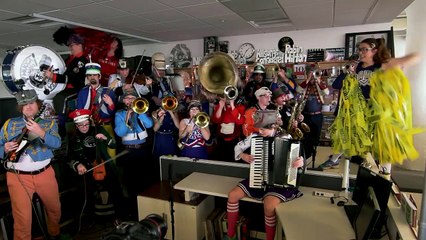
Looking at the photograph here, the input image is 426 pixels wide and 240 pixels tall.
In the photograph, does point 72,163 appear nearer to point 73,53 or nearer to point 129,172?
point 129,172

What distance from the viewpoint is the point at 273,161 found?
2.51m

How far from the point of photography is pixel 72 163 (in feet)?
10.6

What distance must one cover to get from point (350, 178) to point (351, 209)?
0.56m

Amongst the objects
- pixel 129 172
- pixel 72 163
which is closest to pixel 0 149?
pixel 72 163

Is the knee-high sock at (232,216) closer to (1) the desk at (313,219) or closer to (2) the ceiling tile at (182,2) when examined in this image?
(1) the desk at (313,219)

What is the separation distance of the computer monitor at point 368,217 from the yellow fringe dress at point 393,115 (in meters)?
0.27

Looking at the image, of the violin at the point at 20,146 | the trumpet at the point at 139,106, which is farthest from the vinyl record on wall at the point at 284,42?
the violin at the point at 20,146

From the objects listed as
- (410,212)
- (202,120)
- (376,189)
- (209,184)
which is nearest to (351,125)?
(376,189)

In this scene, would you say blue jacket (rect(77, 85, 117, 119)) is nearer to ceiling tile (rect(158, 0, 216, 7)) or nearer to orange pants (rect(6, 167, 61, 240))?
orange pants (rect(6, 167, 61, 240))

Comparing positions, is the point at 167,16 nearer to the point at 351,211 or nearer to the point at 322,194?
the point at 322,194

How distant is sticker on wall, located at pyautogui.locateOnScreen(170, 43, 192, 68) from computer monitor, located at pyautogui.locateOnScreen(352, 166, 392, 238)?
5.23 m

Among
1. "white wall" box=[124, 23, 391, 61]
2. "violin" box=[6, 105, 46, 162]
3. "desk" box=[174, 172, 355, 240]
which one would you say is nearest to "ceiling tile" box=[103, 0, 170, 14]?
"violin" box=[6, 105, 46, 162]

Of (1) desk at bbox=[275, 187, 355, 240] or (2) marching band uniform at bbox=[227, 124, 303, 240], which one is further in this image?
(2) marching band uniform at bbox=[227, 124, 303, 240]

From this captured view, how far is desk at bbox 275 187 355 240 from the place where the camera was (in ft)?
6.25
